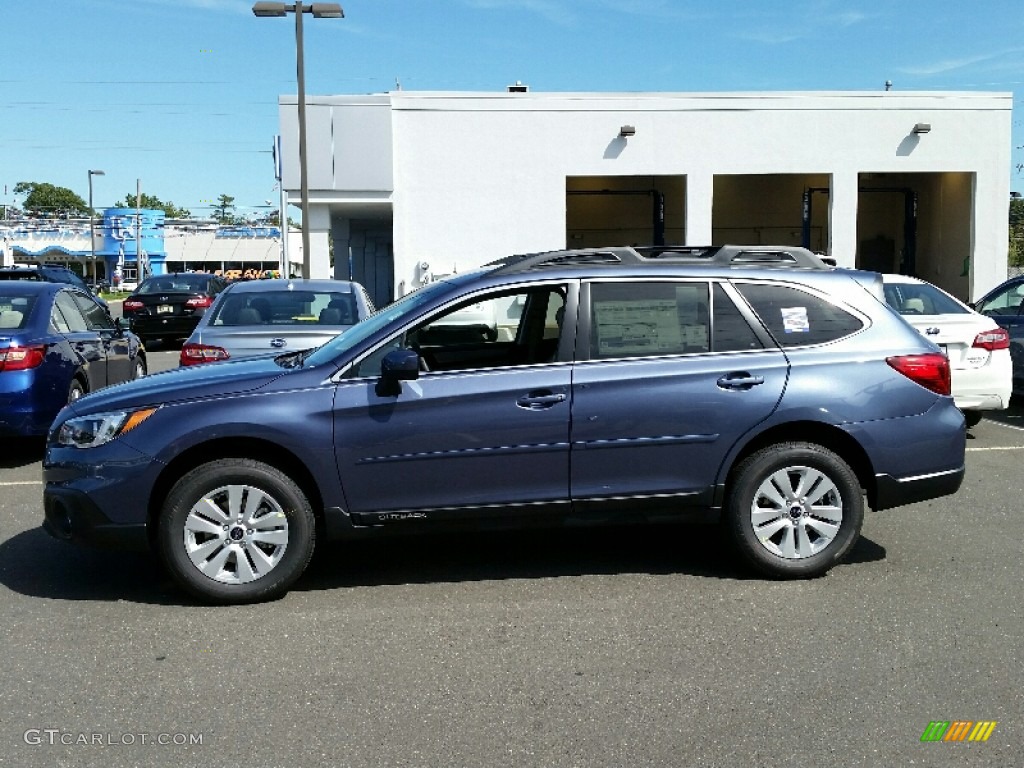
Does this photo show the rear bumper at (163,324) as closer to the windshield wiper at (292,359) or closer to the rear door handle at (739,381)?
the windshield wiper at (292,359)

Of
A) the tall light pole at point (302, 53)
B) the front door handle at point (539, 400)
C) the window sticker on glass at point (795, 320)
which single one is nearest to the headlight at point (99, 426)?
the front door handle at point (539, 400)

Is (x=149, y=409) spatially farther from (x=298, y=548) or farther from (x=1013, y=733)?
(x=1013, y=733)

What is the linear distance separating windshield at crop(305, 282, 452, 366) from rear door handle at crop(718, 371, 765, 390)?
61.4 inches

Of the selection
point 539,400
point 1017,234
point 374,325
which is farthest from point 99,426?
point 1017,234

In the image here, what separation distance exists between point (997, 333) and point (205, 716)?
8.53 meters

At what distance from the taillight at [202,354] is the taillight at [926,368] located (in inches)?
215

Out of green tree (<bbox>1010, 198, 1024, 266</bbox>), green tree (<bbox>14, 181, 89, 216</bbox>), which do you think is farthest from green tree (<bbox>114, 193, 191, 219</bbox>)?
green tree (<bbox>1010, 198, 1024, 266</bbox>)

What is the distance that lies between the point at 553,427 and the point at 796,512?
142cm

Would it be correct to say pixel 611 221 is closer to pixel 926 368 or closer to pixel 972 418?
pixel 972 418

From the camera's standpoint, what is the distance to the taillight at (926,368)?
566 centimetres

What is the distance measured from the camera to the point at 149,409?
517 cm

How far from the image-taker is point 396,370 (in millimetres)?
5145

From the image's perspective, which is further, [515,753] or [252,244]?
[252,244]

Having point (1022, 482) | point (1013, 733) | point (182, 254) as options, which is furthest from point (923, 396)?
point (182, 254)
